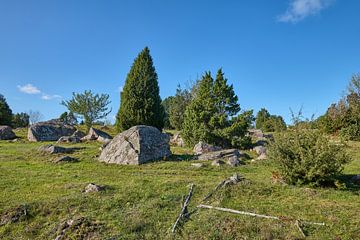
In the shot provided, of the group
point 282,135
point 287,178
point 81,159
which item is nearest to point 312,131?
point 282,135

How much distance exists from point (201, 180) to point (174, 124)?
1407 inches

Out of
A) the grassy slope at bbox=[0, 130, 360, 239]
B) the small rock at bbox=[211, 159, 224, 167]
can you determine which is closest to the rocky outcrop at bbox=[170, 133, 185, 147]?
the small rock at bbox=[211, 159, 224, 167]

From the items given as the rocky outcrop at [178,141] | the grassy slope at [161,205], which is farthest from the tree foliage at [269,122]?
the rocky outcrop at [178,141]

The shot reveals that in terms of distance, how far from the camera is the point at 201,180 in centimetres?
1075

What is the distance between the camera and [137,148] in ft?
49.3

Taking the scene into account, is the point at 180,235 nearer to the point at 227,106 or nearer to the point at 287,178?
the point at 287,178

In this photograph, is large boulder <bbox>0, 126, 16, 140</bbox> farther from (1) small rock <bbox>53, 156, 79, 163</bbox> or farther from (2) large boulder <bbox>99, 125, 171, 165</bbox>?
(2) large boulder <bbox>99, 125, 171, 165</bbox>

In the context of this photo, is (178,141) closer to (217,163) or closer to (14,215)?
(217,163)

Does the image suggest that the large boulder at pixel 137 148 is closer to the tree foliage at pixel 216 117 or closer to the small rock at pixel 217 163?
the small rock at pixel 217 163

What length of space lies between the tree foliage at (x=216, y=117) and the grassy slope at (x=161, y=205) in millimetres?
9736

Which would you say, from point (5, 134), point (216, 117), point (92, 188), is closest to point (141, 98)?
point (216, 117)

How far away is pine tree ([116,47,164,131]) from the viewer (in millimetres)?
26828

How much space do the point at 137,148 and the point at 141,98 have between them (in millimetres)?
12745

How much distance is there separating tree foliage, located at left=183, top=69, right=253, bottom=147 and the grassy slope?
9.74 m
